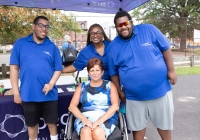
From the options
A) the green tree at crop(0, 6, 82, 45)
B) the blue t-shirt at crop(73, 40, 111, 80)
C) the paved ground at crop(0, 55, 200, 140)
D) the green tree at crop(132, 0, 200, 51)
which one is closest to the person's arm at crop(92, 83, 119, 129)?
the blue t-shirt at crop(73, 40, 111, 80)

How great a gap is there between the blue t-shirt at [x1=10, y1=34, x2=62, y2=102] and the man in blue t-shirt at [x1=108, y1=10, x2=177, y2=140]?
731 millimetres

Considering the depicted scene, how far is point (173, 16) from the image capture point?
74.0ft

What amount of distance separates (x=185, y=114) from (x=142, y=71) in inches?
104

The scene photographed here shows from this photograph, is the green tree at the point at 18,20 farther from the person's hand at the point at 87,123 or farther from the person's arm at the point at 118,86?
the person's hand at the point at 87,123

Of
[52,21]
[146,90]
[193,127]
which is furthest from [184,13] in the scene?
[146,90]

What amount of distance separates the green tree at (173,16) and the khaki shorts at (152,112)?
1549 cm

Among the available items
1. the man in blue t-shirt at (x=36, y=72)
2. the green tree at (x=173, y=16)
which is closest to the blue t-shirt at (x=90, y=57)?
the man in blue t-shirt at (x=36, y=72)

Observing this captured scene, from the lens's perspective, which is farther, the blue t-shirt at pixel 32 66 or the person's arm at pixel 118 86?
the person's arm at pixel 118 86

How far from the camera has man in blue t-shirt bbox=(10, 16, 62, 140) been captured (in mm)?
2402

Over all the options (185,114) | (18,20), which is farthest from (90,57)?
(18,20)

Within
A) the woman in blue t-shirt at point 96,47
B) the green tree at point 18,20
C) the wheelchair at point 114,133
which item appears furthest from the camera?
the green tree at point 18,20

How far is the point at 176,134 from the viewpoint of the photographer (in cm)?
351

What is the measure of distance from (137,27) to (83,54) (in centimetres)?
81

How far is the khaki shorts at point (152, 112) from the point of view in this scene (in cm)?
248
